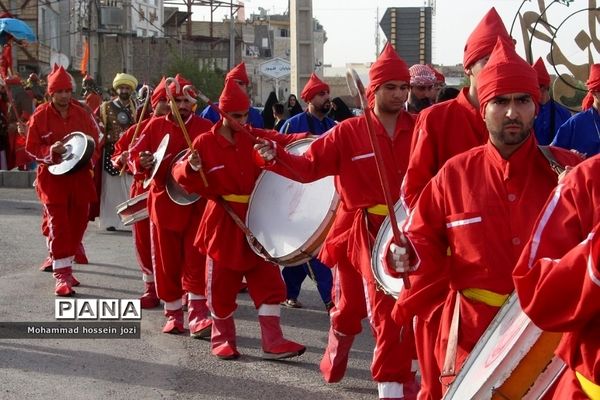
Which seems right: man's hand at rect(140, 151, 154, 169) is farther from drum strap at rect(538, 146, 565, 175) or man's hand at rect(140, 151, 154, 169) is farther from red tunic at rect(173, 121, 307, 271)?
drum strap at rect(538, 146, 565, 175)

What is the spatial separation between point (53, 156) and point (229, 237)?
9.95ft

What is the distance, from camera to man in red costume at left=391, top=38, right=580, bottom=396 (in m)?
4.22

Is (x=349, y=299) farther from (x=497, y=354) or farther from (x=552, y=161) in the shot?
(x=497, y=354)

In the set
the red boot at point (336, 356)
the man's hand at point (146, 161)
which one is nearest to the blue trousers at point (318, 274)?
the man's hand at point (146, 161)

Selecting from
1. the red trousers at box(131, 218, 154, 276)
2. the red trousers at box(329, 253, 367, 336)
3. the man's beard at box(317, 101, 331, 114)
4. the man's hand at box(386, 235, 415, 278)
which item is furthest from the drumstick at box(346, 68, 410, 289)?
the man's beard at box(317, 101, 331, 114)

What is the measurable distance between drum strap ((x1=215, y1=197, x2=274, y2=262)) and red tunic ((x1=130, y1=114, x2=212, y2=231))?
2.68 feet

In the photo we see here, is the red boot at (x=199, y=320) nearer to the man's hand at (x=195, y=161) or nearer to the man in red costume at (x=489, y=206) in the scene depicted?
the man's hand at (x=195, y=161)

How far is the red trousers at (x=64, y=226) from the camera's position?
33.7 ft

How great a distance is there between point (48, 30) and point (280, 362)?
43.8 metres

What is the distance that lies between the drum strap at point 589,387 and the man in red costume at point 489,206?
1.02 m

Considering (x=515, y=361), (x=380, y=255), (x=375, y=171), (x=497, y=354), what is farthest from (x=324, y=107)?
(x=515, y=361)

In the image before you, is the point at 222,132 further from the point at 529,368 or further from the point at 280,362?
the point at 529,368

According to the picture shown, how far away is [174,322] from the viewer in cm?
874

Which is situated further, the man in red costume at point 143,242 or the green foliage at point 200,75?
the green foliage at point 200,75
